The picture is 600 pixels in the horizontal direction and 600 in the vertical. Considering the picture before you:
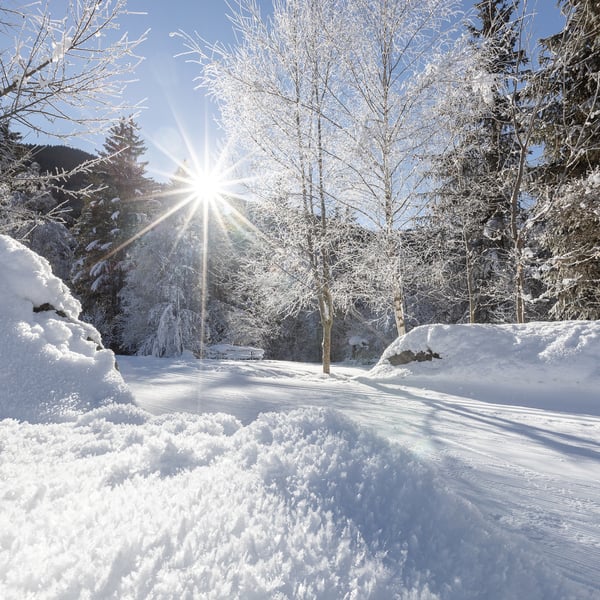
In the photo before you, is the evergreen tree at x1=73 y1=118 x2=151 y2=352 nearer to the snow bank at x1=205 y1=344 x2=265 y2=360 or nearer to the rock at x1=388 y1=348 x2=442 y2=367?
the snow bank at x1=205 y1=344 x2=265 y2=360

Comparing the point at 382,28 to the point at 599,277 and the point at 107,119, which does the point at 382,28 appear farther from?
the point at 599,277

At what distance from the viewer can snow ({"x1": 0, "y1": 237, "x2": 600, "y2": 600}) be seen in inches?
29.2

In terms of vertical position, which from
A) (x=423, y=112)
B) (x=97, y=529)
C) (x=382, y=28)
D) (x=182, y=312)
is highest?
(x=382, y=28)

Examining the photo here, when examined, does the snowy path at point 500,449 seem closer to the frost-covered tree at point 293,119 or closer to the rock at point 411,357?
the rock at point 411,357

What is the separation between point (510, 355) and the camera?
4.97m

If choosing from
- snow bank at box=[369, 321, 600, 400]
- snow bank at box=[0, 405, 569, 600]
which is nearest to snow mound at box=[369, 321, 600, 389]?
snow bank at box=[369, 321, 600, 400]

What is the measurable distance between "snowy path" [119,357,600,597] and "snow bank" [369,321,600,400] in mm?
801

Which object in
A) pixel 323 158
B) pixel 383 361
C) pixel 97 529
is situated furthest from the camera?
pixel 323 158

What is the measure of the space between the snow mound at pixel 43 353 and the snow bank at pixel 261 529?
1.02m

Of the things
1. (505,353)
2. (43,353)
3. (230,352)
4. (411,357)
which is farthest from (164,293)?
(505,353)

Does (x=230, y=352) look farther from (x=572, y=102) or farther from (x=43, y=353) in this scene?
(x=572, y=102)

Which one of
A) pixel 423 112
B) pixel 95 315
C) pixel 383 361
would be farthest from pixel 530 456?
pixel 95 315

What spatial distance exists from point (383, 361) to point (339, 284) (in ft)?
6.68

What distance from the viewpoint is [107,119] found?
9.96 feet
